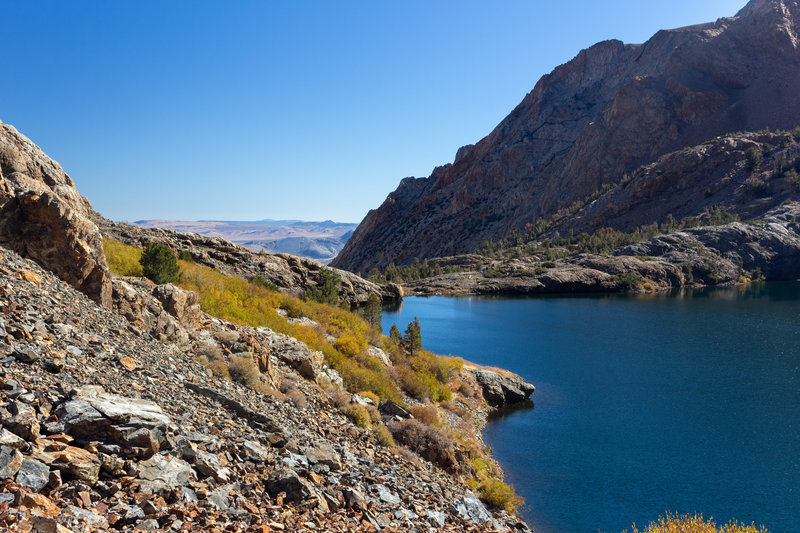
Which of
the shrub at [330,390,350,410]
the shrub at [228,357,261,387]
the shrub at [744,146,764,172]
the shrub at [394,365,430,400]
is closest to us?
the shrub at [228,357,261,387]

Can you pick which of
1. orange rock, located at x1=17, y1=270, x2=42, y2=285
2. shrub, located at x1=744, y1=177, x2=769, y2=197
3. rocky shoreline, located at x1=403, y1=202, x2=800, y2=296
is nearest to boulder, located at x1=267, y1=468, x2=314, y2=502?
orange rock, located at x1=17, y1=270, x2=42, y2=285

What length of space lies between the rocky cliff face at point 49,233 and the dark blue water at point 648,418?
16.9 meters

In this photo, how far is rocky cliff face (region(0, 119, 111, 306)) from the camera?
12992 mm

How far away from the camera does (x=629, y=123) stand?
6403 inches

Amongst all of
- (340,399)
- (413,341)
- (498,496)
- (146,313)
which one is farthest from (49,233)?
(413,341)

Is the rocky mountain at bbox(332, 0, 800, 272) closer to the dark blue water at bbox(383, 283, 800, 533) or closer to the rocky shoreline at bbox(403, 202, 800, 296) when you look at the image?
the rocky shoreline at bbox(403, 202, 800, 296)

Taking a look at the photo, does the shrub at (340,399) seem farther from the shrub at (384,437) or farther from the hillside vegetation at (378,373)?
the shrub at (384,437)

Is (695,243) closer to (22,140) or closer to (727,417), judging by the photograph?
(727,417)

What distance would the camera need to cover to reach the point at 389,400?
20.7m

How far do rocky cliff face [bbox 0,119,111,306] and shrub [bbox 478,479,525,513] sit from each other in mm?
13699

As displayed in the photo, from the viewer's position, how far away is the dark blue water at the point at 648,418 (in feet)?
66.7

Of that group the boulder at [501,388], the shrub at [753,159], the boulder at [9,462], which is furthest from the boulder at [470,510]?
the shrub at [753,159]

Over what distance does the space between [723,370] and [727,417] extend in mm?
11220

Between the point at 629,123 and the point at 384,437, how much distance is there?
171197mm
